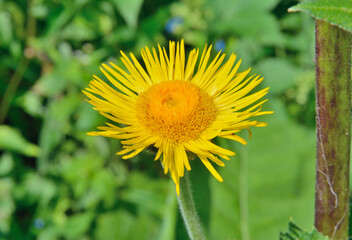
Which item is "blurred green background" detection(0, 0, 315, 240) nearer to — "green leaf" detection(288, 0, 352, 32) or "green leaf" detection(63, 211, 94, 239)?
"green leaf" detection(63, 211, 94, 239)

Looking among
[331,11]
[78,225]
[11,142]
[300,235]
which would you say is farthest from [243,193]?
[11,142]

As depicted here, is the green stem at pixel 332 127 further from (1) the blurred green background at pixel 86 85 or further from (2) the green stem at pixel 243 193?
(1) the blurred green background at pixel 86 85

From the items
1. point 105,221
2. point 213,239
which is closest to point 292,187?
point 213,239

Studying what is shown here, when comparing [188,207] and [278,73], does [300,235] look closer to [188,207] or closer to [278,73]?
[188,207]

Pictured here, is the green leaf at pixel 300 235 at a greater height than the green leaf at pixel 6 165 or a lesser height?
lesser

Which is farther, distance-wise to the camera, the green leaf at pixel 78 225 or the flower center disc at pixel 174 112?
the green leaf at pixel 78 225

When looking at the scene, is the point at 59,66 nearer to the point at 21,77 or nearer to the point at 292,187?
the point at 21,77

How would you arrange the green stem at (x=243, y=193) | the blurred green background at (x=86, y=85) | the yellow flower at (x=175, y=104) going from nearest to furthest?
the yellow flower at (x=175, y=104) < the green stem at (x=243, y=193) < the blurred green background at (x=86, y=85)

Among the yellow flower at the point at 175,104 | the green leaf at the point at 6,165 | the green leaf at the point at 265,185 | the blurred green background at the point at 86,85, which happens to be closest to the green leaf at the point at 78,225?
the blurred green background at the point at 86,85
